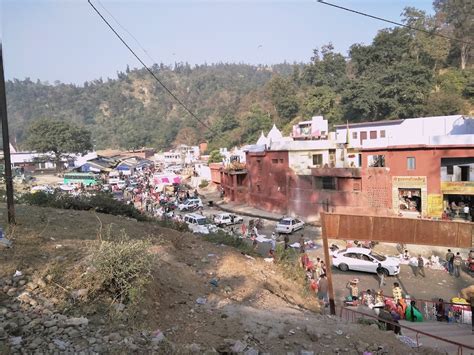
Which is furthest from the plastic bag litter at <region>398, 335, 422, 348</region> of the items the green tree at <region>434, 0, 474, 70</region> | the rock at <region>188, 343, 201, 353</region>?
the green tree at <region>434, 0, 474, 70</region>

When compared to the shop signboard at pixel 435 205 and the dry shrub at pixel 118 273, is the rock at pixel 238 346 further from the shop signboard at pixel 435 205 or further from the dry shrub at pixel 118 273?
the shop signboard at pixel 435 205

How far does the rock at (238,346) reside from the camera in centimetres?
600

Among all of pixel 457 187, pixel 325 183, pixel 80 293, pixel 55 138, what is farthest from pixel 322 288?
pixel 55 138

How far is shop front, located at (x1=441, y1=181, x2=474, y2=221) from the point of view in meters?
24.1

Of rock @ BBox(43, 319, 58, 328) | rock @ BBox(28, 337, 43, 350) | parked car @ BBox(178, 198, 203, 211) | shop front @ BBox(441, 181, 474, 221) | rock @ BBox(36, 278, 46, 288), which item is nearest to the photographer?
rock @ BBox(28, 337, 43, 350)

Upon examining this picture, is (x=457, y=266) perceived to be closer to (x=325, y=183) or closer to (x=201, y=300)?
(x=201, y=300)

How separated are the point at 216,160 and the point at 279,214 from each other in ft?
106

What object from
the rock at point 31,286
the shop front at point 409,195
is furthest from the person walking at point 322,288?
the shop front at point 409,195

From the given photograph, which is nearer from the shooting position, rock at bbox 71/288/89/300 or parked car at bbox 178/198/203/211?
rock at bbox 71/288/89/300

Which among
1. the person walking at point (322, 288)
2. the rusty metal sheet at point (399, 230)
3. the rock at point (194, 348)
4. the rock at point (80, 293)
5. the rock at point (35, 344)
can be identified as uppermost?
the rusty metal sheet at point (399, 230)

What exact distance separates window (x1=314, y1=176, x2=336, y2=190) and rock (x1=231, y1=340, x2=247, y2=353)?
24.3 m

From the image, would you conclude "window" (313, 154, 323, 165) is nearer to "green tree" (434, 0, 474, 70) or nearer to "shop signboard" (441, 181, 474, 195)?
"shop signboard" (441, 181, 474, 195)

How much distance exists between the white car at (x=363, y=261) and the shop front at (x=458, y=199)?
9.45 meters

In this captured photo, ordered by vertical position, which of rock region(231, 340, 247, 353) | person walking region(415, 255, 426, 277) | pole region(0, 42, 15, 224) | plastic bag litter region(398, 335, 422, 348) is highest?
pole region(0, 42, 15, 224)
